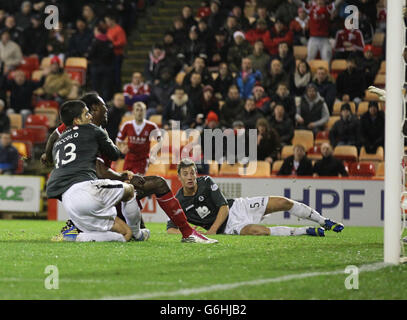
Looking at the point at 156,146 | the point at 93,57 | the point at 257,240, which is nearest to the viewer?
the point at 257,240

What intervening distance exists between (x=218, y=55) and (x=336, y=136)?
11.8ft

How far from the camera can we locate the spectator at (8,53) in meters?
19.7

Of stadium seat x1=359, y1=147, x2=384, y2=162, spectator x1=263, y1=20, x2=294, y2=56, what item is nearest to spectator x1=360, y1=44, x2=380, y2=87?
spectator x1=263, y1=20, x2=294, y2=56

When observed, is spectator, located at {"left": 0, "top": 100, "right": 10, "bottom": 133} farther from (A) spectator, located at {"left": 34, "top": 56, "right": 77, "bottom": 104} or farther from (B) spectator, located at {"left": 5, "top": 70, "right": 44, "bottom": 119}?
(A) spectator, located at {"left": 34, "top": 56, "right": 77, "bottom": 104}

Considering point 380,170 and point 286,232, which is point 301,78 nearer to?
point 380,170

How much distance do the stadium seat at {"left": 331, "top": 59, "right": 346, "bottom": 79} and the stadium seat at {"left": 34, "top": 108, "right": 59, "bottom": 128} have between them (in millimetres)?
6034

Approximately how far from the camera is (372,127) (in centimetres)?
1553

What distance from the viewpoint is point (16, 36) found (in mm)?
20297

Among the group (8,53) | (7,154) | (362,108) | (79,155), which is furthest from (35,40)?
(79,155)

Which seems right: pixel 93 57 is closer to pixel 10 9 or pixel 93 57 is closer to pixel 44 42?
pixel 44 42

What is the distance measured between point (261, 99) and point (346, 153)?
2.12 m

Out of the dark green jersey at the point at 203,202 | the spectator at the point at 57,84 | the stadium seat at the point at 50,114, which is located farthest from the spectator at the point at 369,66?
the dark green jersey at the point at 203,202

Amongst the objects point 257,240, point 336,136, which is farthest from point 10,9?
point 257,240

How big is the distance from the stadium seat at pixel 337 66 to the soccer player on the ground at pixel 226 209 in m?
7.92
